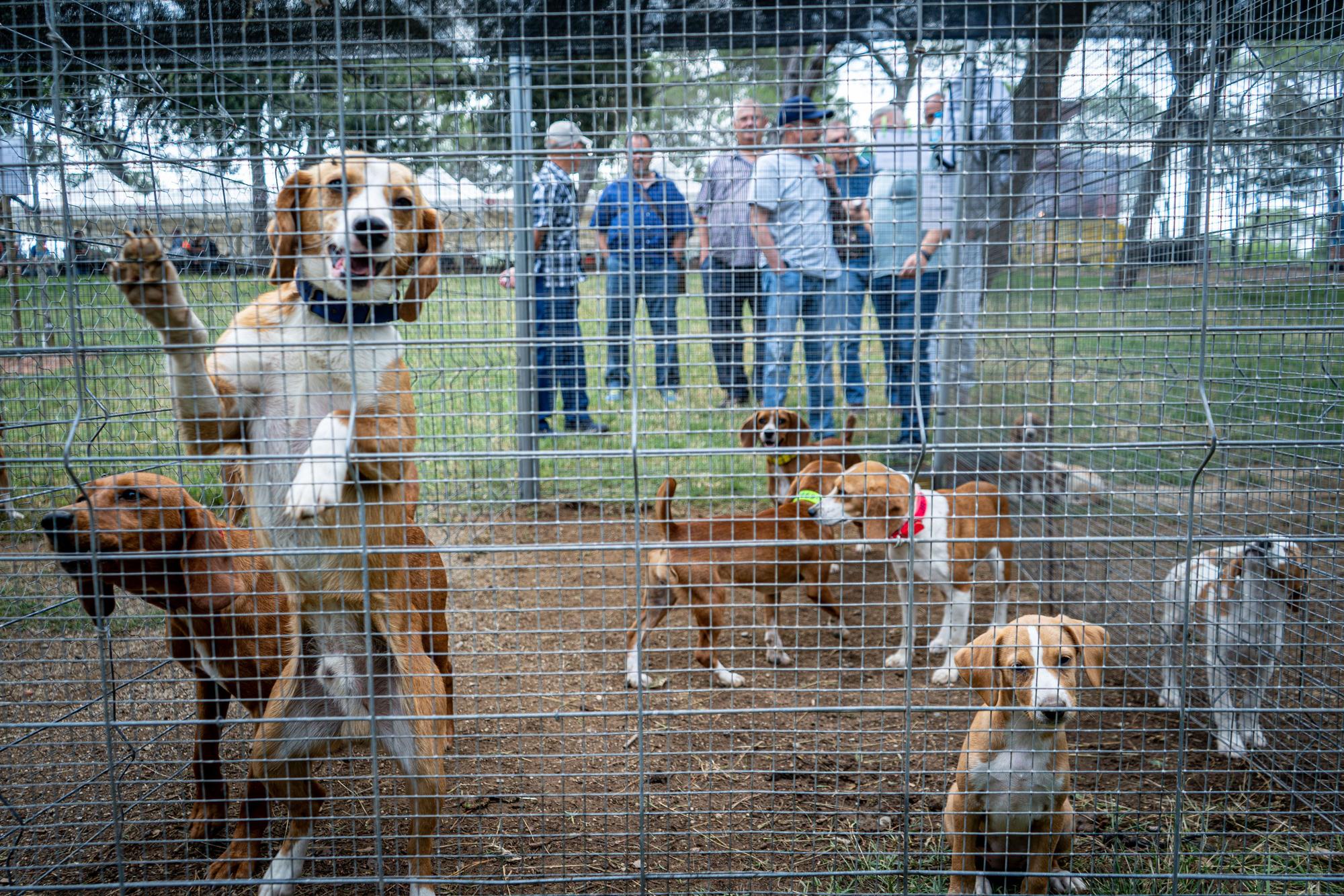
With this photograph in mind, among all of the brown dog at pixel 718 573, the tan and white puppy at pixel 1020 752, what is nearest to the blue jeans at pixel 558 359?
the brown dog at pixel 718 573

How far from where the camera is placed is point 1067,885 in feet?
10.1

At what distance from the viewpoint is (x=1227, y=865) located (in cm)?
300

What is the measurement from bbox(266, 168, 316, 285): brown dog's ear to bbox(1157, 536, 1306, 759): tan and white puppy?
11.2ft

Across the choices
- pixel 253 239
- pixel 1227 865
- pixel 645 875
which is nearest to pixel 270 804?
pixel 645 875

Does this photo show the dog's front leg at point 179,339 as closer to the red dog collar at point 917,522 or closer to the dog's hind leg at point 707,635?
the dog's hind leg at point 707,635

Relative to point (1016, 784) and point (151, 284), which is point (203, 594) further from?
point (1016, 784)

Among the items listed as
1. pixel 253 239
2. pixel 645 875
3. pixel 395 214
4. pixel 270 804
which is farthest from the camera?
pixel 270 804

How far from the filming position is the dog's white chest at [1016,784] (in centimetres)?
277

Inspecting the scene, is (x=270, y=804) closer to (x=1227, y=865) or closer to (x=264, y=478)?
(x=264, y=478)

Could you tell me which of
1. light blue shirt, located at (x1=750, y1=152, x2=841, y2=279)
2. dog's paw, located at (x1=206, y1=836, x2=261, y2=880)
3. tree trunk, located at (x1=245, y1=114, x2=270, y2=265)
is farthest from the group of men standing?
dog's paw, located at (x1=206, y1=836, x2=261, y2=880)

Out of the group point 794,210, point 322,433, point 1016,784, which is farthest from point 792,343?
point 322,433

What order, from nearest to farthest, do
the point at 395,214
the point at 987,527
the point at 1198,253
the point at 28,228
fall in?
the point at 395,214 < the point at 28,228 < the point at 1198,253 < the point at 987,527

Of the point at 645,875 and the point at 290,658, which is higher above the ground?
the point at 290,658

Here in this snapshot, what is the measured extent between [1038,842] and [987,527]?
8.58 feet
